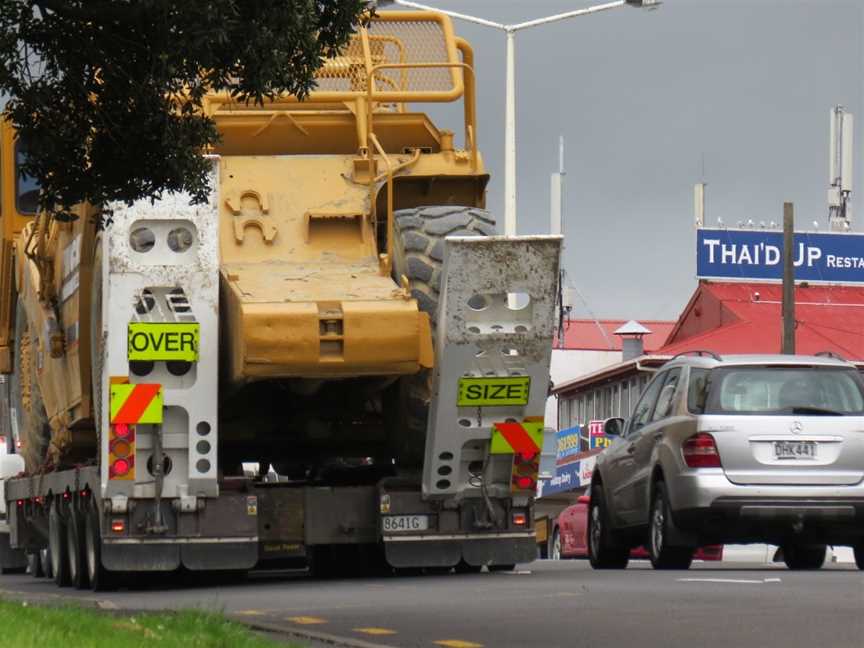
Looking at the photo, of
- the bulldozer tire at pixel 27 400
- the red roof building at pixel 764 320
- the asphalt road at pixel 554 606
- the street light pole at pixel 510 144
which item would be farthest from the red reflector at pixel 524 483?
the red roof building at pixel 764 320

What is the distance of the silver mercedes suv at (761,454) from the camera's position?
1766 cm

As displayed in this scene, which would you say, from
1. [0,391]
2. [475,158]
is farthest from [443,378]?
[0,391]

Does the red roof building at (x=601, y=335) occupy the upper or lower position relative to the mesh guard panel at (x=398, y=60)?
lower

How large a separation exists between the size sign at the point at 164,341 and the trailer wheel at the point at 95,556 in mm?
1601

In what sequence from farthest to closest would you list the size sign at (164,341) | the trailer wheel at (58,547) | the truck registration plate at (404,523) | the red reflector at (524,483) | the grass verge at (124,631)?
1. the trailer wheel at (58,547)
2. the red reflector at (524,483)
3. the truck registration plate at (404,523)
4. the size sign at (164,341)
5. the grass verge at (124,631)

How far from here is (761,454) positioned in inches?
697

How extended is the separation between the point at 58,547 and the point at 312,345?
4.62m

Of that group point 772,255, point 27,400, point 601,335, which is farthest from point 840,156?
point 27,400

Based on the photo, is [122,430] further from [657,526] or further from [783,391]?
[783,391]

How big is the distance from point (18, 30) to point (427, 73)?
22.4 ft

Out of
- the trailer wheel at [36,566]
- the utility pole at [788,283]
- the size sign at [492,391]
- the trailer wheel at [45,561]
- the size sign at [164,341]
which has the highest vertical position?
the utility pole at [788,283]

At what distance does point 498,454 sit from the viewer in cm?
1841

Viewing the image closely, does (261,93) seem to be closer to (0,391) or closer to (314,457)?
(314,457)

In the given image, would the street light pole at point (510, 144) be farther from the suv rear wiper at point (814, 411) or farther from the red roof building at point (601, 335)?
the red roof building at point (601, 335)
